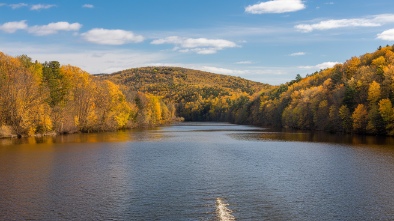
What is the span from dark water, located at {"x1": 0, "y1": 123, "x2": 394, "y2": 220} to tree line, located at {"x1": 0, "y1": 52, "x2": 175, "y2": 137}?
88.3 feet

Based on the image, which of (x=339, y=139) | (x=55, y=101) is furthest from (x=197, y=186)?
(x=55, y=101)

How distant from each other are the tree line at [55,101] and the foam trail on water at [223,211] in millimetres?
58603

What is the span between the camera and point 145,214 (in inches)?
920

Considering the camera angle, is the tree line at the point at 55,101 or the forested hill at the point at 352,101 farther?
the forested hill at the point at 352,101

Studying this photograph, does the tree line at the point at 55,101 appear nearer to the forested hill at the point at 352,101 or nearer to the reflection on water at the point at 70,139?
the reflection on water at the point at 70,139

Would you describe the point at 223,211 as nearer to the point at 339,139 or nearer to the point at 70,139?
the point at 339,139

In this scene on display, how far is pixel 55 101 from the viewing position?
89.2 metres

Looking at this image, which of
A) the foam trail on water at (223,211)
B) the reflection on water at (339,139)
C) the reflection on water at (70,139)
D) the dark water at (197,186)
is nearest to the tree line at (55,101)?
the reflection on water at (70,139)

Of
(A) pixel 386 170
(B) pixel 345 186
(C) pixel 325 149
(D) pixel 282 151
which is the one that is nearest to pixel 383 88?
(C) pixel 325 149

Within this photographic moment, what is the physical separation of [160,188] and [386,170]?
2175cm

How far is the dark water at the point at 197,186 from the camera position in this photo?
2381 cm

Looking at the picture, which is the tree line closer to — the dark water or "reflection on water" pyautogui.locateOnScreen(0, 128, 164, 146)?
"reflection on water" pyautogui.locateOnScreen(0, 128, 164, 146)

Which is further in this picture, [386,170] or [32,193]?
[386,170]

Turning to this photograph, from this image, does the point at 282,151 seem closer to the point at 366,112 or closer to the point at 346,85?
the point at 366,112
